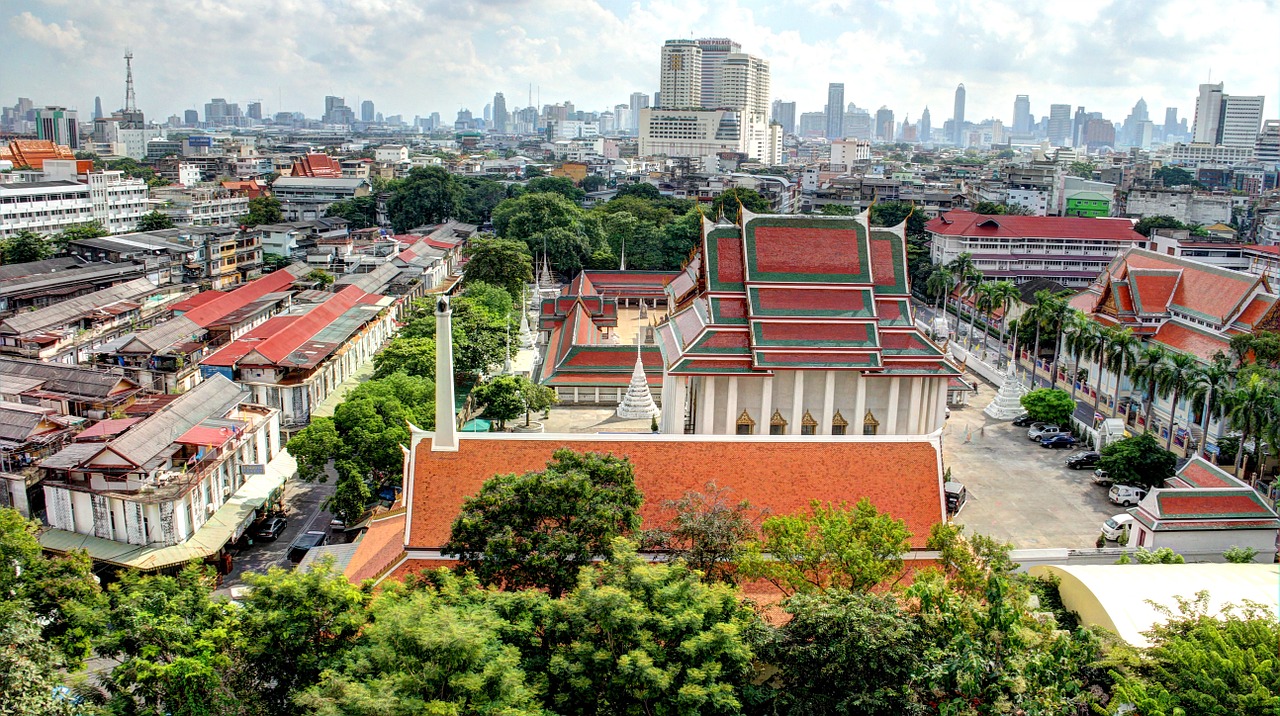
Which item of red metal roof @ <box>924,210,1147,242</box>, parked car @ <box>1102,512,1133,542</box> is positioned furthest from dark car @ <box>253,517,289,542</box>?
red metal roof @ <box>924,210,1147,242</box>

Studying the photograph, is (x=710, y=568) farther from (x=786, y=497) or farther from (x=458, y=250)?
(x=458, y=250)

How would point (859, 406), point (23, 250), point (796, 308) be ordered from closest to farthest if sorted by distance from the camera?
point (796, 308)
point (859, 406)
point (23, 250)

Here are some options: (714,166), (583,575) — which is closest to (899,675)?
(583,575)

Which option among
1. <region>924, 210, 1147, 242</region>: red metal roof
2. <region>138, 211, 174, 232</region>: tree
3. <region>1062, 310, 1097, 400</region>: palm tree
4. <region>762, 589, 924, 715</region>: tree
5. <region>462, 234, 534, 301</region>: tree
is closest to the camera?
<region>762, 589, 924, 715</region>: tree

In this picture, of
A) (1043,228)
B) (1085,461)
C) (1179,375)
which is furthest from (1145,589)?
(1043,228)

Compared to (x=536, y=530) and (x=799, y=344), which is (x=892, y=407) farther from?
(x=536, y=530)

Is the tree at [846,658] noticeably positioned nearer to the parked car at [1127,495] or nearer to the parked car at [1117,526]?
the parked car at [1117,526]

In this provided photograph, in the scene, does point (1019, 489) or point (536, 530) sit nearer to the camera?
point (536, 530)

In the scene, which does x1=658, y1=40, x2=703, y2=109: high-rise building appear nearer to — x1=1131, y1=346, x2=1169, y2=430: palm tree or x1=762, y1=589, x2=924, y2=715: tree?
x1=1131, y1=346, x2=1169, y2=430: palm tree
